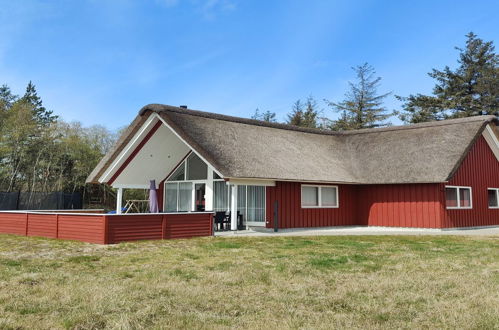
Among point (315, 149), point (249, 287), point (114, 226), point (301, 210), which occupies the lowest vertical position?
point (249, 287)

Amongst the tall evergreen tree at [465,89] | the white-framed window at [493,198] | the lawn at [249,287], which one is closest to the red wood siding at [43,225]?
the lawn at [249,287]

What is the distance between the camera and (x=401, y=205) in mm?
19484

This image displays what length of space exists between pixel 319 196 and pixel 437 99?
92.8ft

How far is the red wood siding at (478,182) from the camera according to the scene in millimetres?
19384

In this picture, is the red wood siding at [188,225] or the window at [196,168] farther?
the window at [196,168]

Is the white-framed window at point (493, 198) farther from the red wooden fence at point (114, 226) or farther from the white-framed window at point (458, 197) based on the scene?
the red wooden fence at point (114, 226)

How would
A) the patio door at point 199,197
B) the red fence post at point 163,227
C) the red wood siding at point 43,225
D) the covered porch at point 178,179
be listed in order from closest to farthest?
the red fence post at point 163,227 < the red wood siding at point 43,225 < the covered porch at point 178,179 < the patio door at point 199,197

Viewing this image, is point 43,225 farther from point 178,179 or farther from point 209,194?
point 178,179

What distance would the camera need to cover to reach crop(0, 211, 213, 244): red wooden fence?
12531 millimetres

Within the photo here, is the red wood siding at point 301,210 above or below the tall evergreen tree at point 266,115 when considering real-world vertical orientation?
below

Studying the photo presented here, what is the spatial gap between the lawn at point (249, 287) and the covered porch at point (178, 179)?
22.8 feet

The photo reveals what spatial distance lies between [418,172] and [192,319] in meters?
15.9

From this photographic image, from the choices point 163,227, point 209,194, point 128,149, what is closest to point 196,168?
point 209,194

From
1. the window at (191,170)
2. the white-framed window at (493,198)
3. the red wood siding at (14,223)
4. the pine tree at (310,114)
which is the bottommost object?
the red wood siding at (14,223)
